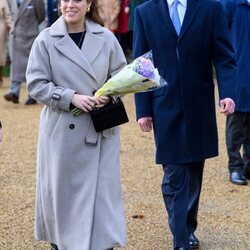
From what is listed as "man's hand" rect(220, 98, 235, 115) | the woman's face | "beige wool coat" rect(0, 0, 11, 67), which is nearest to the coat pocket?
the woman's face

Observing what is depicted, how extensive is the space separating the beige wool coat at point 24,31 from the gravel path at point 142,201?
2334 millimetres

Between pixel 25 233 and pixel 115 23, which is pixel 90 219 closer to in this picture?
pixel 25 233

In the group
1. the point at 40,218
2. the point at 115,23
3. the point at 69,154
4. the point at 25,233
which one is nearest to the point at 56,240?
the point at 40,218

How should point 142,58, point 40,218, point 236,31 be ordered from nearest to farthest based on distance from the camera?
point 142,58, point 40,218, point 236,31

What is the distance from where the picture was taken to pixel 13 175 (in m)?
7.63

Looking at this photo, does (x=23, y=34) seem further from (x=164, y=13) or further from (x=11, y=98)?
(x=164, y=13)

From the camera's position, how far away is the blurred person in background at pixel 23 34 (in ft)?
38.0

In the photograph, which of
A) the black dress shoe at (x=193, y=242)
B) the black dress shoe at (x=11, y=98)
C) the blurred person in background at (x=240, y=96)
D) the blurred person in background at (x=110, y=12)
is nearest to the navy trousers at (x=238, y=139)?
the blurred person in background at (x=240, y=96)

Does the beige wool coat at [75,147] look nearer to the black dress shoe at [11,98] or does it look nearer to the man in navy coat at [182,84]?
the man in navy coat at [182,84]

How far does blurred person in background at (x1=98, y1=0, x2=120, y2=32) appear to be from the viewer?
12.6 m

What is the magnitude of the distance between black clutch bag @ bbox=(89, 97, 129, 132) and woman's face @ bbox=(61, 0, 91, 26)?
0.50 m

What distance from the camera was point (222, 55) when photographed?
5.05 metres

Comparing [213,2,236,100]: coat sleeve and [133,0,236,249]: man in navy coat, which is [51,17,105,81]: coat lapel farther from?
[213,2,236,100]: coat sleeve

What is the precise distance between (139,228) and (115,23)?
8.02m
